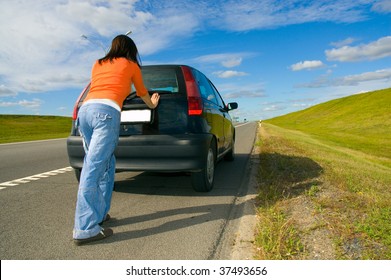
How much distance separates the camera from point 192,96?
14.0ft

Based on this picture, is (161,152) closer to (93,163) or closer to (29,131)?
(93,163)

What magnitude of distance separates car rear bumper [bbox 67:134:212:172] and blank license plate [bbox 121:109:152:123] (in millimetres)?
204

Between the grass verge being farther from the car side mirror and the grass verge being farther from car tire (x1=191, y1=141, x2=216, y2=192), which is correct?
the car side mirror

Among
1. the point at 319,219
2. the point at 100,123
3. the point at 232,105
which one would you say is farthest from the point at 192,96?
the point at 232,105

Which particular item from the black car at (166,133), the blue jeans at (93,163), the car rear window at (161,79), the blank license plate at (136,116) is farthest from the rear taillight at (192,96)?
the blue jeans at (93,163)

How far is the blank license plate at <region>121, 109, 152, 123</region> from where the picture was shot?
4105mm

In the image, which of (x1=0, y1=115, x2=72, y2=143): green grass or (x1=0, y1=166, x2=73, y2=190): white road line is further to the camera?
(x1=0, y1=115, x2=72, y2=143): green grass

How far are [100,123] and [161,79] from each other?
173 centimetres

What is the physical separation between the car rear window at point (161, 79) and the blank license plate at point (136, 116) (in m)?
0.46

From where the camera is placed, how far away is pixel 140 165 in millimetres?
4129

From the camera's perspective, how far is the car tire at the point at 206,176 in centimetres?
455

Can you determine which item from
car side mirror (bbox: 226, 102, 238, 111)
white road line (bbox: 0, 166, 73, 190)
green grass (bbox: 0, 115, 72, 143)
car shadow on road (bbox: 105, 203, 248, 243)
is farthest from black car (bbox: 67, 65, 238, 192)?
green grass (bbox: 0, 115, 72, 143)
